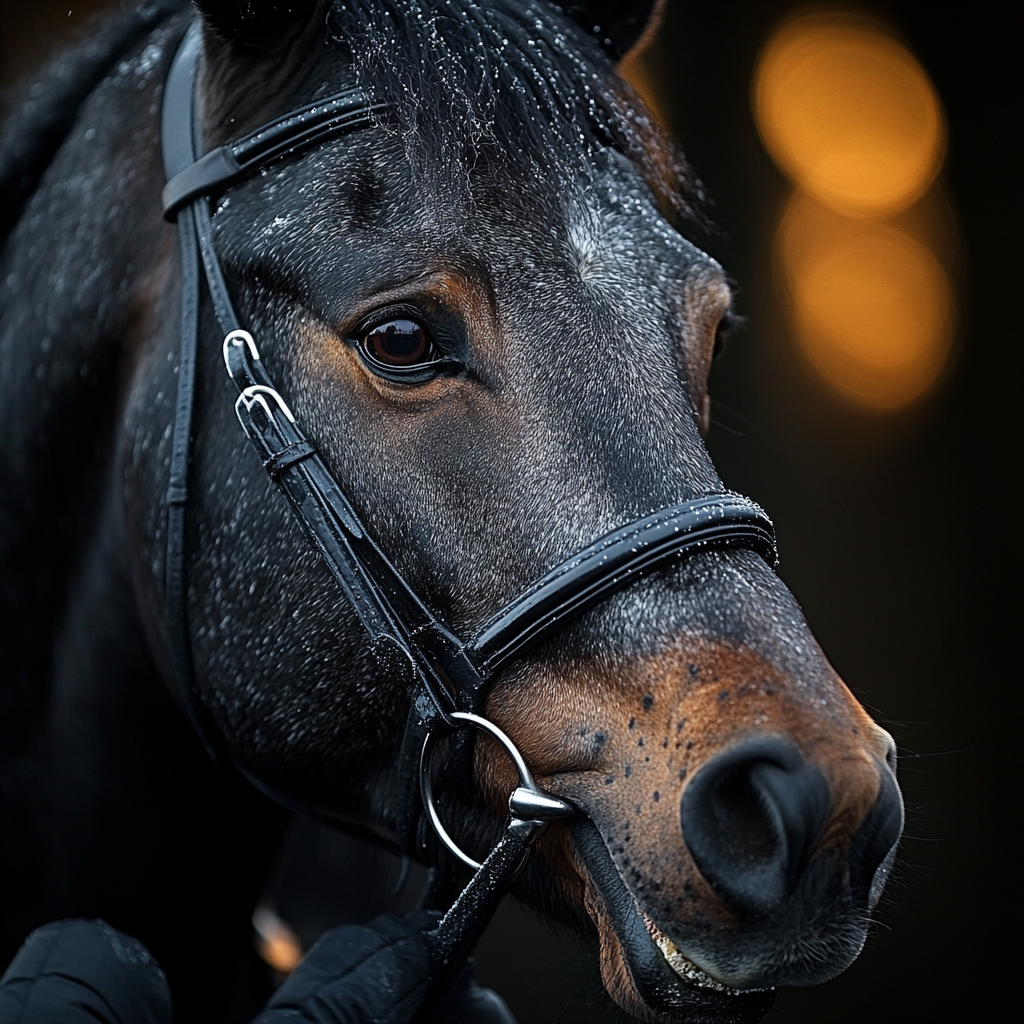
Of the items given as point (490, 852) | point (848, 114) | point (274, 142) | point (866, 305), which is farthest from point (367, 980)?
point (848, 114)

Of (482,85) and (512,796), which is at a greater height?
(482,85)

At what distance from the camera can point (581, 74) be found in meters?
1.21

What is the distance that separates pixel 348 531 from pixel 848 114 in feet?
13.8

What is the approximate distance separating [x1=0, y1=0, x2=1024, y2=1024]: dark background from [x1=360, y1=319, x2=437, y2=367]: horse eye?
117 inches

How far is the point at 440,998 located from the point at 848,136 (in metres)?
4.25

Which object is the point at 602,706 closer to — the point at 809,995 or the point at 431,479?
the point at 431,479

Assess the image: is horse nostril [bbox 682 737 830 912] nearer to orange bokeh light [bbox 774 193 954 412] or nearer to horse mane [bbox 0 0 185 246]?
horse mane [bbox 0 0 185 246]

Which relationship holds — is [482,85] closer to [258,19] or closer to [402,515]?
[258,19]

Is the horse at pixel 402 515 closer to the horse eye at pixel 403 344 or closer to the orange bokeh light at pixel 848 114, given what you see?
the horse eye at pixel 403 344

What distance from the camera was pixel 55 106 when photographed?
1511 millimetres

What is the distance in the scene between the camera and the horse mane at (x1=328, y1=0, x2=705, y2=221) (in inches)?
43.6

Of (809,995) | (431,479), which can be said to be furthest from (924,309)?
(431,479)

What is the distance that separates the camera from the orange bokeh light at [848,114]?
4121 mm

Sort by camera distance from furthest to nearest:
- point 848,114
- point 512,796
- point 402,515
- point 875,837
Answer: point 848,114, point 402,515, point 512,796, point 875,837
